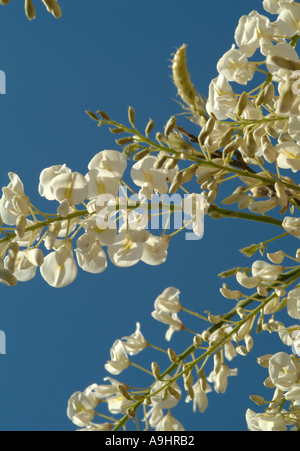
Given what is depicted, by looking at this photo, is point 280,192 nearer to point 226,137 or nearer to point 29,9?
point 226,137

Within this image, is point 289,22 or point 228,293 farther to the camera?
point 228,293

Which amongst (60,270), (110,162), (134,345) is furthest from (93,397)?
(110,162)

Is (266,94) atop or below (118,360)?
atop

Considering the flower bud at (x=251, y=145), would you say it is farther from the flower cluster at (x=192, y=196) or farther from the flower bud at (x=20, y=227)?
the flower bud at (x=20, y=227)

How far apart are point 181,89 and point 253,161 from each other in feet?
0.82

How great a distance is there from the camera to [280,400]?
0.92 metres

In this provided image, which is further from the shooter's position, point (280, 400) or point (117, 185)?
point (280, 400)

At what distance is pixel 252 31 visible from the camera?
0.88 m

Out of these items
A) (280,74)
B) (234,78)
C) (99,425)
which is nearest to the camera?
(280,74)

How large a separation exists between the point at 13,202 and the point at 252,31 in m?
0.65

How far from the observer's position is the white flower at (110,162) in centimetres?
81

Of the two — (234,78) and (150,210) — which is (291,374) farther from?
(234,78)

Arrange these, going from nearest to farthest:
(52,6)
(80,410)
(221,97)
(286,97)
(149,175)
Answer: (286,97)
(52,6)
(149,175)
(221,97)
(80,410)
